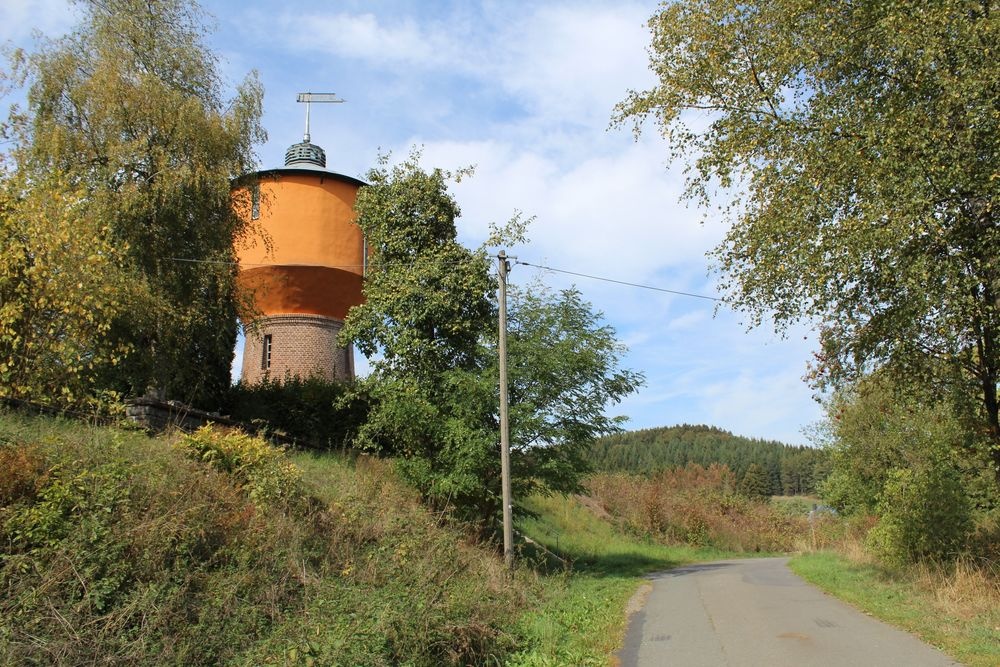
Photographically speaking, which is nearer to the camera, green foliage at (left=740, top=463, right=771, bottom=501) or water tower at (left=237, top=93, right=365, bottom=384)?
water tower at (left=237, top=93, right=365, bottom=384)

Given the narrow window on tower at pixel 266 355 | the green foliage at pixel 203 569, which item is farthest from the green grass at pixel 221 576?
the narrow window on tower at pixel 266 355

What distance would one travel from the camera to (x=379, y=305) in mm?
19016

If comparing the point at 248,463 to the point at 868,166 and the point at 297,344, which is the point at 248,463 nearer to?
the point at 868,166

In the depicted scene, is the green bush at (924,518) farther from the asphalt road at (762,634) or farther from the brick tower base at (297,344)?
the brick tower base at (297,344)

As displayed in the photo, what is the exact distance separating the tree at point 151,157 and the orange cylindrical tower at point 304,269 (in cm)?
552

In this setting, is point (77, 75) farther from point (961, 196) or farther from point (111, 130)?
point (961, 196)

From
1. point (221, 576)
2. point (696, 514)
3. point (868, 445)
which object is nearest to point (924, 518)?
point (221, 576)

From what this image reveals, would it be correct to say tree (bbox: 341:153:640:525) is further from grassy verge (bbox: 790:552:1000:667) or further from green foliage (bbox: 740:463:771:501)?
green foliage (bbox: 740:463:771:501)

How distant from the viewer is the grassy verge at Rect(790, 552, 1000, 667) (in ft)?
29.0

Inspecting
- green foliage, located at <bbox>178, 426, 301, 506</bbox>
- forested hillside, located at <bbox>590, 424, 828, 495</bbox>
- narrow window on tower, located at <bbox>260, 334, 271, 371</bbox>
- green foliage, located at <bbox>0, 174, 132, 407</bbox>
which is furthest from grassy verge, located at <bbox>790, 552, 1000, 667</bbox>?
forested hillside, located at <bbox>590, 424, 828, 495</bbox>

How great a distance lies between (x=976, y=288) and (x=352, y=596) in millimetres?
10087

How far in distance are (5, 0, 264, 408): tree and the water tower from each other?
18.1ft

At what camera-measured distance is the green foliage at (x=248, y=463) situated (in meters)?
11.0

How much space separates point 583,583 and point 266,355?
51.2 ft
